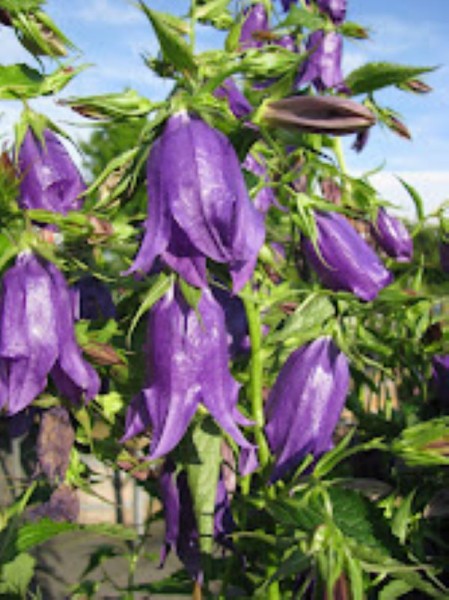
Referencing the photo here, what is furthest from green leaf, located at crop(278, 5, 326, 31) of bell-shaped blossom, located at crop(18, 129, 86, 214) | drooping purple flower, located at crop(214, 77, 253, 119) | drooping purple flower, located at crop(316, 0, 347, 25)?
drooping purple flower, located at crop(316, 0, 347, 25)

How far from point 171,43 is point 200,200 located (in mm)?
135

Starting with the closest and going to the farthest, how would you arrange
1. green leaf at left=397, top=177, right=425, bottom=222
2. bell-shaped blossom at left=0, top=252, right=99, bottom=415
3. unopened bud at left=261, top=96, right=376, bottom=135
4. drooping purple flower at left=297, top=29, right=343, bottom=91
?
unopened bud at left=261, top=96, right=376, bottom=135
bell-shaped blossom at left=0, top=252, right=99, bottom=415
green leaf at left=397, top=177, right=425, bottom=222
drooping purple flower at left=297, top=29, right=343, bottom=91

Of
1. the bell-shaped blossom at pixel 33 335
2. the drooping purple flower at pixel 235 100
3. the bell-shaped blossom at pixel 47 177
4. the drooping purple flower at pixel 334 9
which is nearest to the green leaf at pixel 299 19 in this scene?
the drooping purple flower at pixel 235 100

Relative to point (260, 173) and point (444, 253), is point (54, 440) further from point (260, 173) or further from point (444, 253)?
point (444, 253)

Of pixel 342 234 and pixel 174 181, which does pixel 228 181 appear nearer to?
pixel 174 181

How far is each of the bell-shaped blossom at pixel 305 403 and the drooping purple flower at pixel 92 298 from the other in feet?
0.73

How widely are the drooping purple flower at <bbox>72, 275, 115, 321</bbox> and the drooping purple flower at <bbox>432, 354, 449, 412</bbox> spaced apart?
0.53 metres

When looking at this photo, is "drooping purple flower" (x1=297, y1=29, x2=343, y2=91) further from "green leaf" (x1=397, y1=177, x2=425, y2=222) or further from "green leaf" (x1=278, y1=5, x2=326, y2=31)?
"green leaf" (x1=278, y1=5, x2=326, y2=31)

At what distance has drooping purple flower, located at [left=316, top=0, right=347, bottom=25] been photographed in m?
2.03

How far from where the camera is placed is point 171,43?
0.79m

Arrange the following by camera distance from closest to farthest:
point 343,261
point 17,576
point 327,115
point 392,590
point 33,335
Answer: point 327,115 → point 33,335 → point 392,590 → point 343,261 → point 17,576

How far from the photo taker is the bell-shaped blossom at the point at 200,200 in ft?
2.62

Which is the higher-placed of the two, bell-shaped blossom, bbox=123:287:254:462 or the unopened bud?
the unopened bud

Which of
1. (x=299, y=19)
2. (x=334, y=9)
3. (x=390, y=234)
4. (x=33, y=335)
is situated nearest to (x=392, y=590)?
(x=33, y=335)
